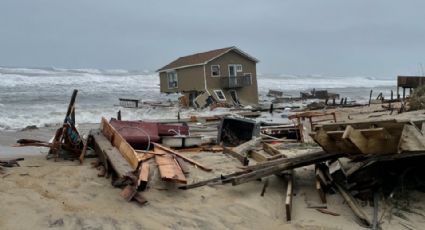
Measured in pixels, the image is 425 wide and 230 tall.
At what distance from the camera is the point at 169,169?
808 cm

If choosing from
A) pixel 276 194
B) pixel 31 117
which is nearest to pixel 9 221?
pixel 276 194

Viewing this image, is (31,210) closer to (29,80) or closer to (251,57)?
(251,57)

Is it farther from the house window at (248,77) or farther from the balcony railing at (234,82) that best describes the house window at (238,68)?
the balcony railing at (234,82)

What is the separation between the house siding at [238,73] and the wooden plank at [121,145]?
3246cm

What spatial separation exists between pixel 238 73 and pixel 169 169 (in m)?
37.6

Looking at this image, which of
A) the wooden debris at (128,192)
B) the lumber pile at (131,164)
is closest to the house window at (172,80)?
the lumber pile at (131,164)

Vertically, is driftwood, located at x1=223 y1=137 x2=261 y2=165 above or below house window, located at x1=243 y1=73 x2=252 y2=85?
below

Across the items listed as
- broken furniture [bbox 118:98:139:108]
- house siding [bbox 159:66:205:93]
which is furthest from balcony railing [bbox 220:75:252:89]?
broken furniture [bbox 118:98:139:108]

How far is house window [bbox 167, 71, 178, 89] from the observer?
157 feet

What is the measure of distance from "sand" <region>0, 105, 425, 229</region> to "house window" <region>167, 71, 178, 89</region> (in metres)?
39.6

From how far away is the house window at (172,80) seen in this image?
47.9 metres

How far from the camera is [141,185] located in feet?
23.4

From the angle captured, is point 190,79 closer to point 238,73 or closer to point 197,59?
point 197,59

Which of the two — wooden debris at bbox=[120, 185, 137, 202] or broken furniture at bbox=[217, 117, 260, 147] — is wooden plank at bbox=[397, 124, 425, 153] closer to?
wooden debris at bbox=[120, 185, 137, 202]
